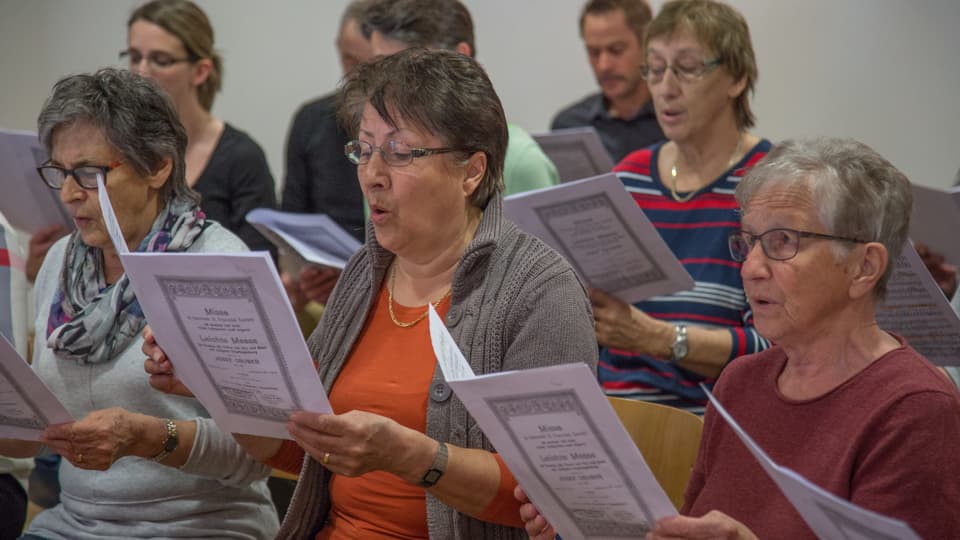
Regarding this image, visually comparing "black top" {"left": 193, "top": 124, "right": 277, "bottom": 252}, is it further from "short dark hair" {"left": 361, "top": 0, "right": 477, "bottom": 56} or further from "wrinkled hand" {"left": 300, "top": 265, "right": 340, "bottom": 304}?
"short dark hair" {"left": 361, "top": 0, "right": 477, "bottom": 56}

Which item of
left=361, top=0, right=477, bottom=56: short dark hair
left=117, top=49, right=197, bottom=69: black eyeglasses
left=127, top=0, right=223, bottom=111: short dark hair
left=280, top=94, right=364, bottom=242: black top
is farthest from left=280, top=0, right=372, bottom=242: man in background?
left=361, top=0, right=477, bottom=56: short dark hair

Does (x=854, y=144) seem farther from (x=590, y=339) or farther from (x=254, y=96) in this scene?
(x=254, y=96)

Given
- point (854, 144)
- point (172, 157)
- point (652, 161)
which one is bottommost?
point (652, 161)

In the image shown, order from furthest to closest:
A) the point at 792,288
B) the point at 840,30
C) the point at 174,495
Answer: the point at 840,30 → the point at 174,495 → the point at 792,288

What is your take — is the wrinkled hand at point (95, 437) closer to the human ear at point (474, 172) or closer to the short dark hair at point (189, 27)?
the human ear at point (474, 172)

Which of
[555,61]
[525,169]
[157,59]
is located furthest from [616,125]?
[157,59]

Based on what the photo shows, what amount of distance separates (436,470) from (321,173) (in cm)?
228

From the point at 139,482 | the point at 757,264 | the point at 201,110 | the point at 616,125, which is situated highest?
the point at 757,264

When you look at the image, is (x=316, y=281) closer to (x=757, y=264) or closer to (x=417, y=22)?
(x=417, y=22)

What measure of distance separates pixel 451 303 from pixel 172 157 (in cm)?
80

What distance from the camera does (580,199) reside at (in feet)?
8.54

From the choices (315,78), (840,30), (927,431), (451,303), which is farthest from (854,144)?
(315,78)

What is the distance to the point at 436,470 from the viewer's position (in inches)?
78.2

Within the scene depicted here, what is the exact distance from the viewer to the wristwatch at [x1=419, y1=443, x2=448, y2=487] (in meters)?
1.98
